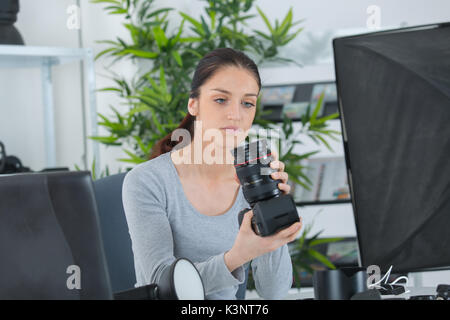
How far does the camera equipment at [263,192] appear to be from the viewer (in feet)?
3.22

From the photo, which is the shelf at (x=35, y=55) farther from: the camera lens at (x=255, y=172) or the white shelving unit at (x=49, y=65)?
the camera lens at (x=255, y=172)

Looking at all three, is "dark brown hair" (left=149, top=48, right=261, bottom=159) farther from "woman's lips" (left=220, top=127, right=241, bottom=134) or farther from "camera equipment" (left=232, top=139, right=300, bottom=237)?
"camera equipment" (left=232, top=139, right=300, bottom=237)

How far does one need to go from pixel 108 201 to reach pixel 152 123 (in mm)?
1279

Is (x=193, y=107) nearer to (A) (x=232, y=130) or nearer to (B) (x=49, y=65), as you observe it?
(A) (x=232, y=130)

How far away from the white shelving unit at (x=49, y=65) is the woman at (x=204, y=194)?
48.9 inches

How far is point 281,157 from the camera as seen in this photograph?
2.56 meters

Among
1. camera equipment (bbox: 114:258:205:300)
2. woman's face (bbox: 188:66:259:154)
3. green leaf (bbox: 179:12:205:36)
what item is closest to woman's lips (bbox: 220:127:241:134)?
woman's face (bbox: 188:66:259:154)

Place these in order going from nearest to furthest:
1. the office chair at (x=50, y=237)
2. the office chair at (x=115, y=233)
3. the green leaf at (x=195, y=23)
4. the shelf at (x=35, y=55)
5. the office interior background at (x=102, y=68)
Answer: the office chair at (x=50, y=237)
the office chair at (x=115, y=233)
the shelf at (x=35, y=55)
the green leaf at (x=195, y=23)
the office interior background at (x=102, y=68)

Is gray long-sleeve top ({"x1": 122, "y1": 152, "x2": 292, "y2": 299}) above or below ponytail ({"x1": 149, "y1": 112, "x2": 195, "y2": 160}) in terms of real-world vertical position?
below

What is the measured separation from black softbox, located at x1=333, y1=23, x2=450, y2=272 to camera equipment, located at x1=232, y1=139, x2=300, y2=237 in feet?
0.49

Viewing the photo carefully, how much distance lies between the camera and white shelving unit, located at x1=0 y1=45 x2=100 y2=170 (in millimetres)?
Answer: 2447

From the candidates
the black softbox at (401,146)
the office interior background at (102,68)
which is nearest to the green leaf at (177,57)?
the office interior background at (102,68)
